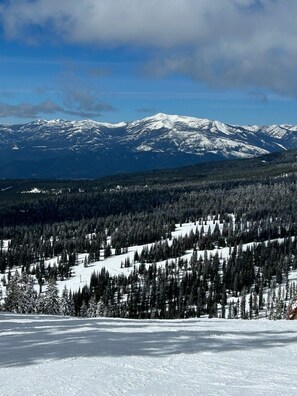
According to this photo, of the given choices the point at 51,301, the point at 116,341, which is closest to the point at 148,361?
the point at 116,341

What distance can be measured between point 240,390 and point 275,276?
16717 centimetres

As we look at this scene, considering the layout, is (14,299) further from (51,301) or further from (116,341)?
(116,341)

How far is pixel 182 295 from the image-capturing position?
485 ft

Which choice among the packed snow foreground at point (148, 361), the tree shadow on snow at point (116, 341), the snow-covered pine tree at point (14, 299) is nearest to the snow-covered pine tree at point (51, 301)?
the snow-covered pine tree at point (14, 299)

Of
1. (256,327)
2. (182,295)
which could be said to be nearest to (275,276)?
(182,295)

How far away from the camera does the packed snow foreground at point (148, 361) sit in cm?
1449

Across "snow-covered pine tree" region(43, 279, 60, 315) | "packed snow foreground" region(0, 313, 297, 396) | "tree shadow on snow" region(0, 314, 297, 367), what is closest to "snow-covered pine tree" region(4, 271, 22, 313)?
"snow-covered pine tree" region(43, 279, 60, 315)

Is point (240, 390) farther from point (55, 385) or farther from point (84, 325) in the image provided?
point (84, 325)

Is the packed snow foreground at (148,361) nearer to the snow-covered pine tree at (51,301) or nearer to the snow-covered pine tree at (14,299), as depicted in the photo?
the snow-covered pine tree at (14,299)

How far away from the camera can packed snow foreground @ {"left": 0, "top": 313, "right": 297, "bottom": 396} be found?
1449 centimetres

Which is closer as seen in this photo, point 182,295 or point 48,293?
point 48,293

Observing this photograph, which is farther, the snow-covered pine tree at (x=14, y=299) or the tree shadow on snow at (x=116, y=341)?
the snow-covered pine tree at (x=14, y=299)

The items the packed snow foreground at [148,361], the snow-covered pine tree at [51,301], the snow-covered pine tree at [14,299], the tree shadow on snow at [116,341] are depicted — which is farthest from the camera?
the snow-covered pine tree at [51,301]

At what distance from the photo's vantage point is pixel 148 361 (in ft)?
→ 58.7
